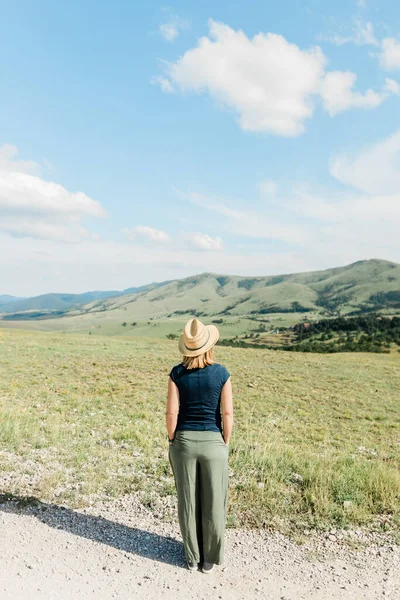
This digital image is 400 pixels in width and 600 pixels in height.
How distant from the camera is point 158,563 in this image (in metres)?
5.87

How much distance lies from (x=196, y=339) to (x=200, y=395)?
2.73ft

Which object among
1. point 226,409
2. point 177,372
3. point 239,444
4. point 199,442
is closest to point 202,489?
point 199,442

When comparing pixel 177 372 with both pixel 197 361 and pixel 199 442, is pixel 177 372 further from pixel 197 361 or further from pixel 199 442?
pixel 199 442

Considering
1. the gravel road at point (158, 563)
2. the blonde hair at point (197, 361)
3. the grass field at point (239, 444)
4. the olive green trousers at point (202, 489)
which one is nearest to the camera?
the gravel road at point (158, 563)

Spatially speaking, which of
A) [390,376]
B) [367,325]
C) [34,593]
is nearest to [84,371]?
[34,593]

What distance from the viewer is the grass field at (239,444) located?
307 inches

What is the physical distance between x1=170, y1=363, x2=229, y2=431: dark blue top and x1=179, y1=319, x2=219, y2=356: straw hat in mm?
289

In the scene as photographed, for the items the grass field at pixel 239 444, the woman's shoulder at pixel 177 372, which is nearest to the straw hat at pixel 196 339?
the woman's shoulder at pixel 177 372

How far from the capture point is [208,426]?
5766 mm

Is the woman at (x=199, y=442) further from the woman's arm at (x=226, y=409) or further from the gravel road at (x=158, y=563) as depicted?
the gravel road at (x=158, y=563)

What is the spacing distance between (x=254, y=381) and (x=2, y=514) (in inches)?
855

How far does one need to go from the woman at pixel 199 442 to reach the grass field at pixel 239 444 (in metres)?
1.53

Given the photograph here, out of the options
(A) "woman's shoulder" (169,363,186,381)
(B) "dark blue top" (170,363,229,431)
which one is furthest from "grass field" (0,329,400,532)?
(A) "woman's shoulder" (169,363,186,381)

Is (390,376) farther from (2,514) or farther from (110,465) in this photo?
(2,514)
